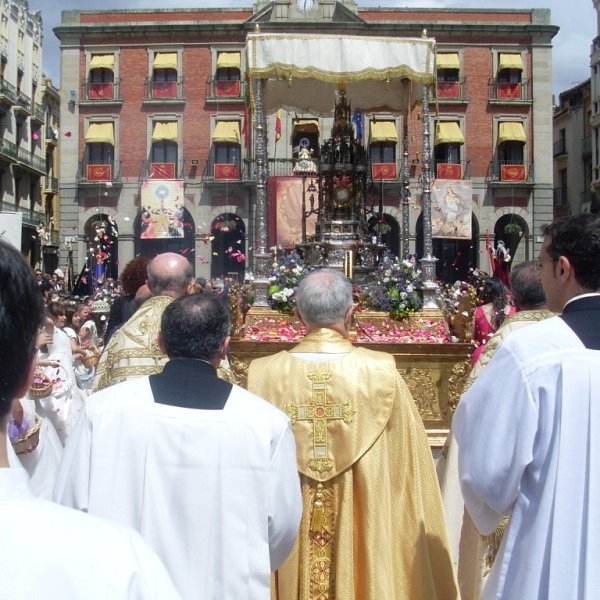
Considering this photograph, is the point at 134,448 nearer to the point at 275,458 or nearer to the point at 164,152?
the point at 275,458

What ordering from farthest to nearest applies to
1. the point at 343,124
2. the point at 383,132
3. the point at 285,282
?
the point at 383,132, the point at 343,124, the point at 285,282

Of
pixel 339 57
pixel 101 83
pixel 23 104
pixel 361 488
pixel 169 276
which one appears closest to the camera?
pixel 361 488

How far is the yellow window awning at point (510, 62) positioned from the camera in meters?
29.7

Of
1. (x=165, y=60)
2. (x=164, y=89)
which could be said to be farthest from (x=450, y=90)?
(x=164, y=89)

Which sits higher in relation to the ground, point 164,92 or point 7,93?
point 7,93

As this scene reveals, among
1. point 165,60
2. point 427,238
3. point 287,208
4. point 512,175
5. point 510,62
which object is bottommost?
point 427,238

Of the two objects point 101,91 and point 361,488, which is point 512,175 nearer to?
point 101,91

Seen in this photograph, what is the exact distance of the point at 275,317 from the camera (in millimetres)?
8609

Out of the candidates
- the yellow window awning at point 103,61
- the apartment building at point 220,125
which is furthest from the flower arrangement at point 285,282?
the yellow window awning at point 103,61

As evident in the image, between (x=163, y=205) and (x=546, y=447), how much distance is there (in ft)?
88.7

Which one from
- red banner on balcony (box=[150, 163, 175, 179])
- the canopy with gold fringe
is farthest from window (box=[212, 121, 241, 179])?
the canopy with gold fringe

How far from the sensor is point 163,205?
28.6 metres

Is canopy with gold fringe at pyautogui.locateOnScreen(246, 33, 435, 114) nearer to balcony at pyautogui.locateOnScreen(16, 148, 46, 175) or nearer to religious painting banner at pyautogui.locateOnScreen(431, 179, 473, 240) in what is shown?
religious painting banner at pyautogui.locateOnScreen(431, 179, 473, 240)

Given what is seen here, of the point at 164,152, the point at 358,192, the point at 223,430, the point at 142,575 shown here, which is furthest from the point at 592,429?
the point at 164,152
